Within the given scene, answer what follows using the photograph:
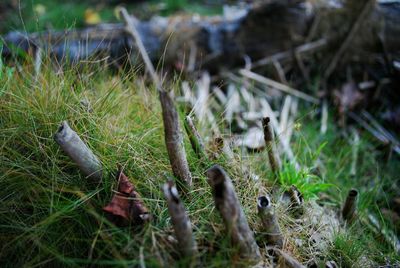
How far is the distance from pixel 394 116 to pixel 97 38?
2736 mm

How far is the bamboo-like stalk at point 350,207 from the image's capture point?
74.9 inches

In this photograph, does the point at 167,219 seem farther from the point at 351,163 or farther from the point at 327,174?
the point at 351,163

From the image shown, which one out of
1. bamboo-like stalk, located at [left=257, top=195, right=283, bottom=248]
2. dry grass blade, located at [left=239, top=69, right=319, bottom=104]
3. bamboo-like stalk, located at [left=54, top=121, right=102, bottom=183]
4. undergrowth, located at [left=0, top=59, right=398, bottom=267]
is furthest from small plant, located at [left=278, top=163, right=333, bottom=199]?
dry grass blade, located at [left=239, top=69, right=319, bottom=104]

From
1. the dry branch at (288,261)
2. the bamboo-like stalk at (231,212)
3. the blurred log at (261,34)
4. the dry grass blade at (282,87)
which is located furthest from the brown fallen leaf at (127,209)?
the dry grass blade at (282,87)

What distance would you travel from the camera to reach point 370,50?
3.41 meters

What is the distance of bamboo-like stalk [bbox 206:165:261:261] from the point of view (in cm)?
128

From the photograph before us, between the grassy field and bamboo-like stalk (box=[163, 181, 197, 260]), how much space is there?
5 cm

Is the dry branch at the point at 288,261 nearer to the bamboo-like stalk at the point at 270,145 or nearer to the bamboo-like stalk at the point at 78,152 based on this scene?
the bamboo-like stalk at the point at 270,145

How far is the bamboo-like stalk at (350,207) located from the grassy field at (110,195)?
0.06 metres

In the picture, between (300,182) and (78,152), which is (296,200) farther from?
(78,152)

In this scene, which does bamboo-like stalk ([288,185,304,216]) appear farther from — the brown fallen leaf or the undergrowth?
the brown fallen leaf

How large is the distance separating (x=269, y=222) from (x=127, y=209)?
58 cm

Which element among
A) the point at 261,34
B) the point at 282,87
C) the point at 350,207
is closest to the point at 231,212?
the point at 350,207

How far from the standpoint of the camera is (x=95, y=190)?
153 cm
